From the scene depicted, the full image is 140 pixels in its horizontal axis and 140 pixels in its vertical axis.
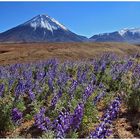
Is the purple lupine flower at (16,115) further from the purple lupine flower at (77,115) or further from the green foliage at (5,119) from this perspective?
the purple lupine flower at (77,115)

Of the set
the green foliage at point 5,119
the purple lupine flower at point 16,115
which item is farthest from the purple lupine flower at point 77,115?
the green foliage at point 5,119

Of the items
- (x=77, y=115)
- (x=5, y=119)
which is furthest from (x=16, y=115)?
(x=77, y=115)

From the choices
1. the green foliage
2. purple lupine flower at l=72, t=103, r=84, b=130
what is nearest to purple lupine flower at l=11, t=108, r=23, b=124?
the green foliage

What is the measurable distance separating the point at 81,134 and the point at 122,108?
1544mm

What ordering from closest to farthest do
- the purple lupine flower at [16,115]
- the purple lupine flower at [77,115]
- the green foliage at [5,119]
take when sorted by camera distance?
the purple lupine flower at [77,115] → the purple lupine flower at [16,115] → the green foliage at [5,119]

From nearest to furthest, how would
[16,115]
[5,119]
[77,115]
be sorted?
1. [77,115]
2. [16,115]
3. [5,119]

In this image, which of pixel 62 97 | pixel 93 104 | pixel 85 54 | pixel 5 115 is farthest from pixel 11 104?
pixel 85 54

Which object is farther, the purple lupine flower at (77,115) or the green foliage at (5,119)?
the green foliage at (5,119)

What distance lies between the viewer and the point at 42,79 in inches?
370

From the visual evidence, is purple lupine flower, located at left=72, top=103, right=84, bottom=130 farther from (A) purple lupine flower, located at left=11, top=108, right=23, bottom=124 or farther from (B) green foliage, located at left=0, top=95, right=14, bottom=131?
(B) green foliage, located at left=0, top=95, right=14, bottom=131

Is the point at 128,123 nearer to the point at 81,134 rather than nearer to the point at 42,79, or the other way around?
the point at 81,134

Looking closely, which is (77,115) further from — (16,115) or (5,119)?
(5,119)

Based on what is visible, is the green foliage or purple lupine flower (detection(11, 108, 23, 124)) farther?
the green foliage

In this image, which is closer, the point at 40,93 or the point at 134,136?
the point at 134,136
